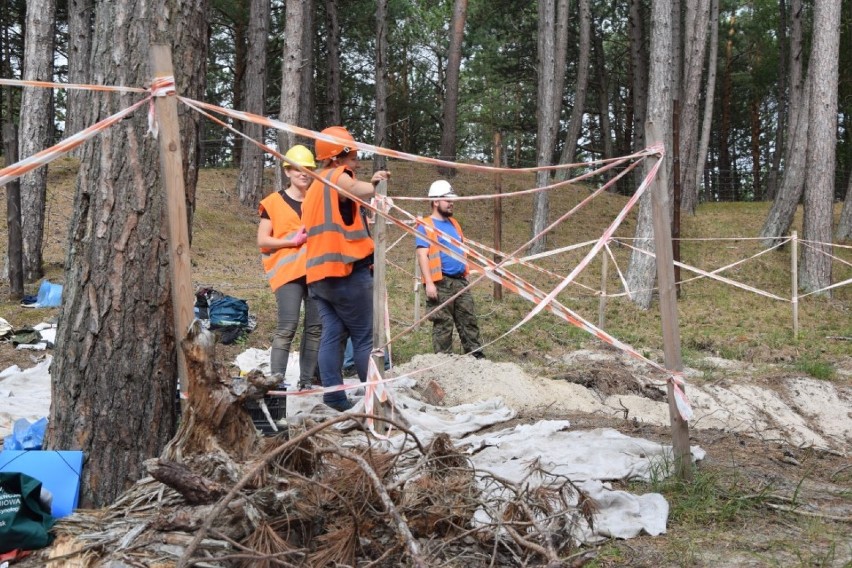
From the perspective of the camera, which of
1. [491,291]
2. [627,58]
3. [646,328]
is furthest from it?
[627,58]

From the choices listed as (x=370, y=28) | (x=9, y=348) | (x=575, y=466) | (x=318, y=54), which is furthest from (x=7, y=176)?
(x=318, y=54)

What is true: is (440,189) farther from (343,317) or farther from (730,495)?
(730,495)

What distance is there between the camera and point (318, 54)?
28.9 metres

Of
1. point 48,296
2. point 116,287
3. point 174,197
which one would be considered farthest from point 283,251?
point 48,296

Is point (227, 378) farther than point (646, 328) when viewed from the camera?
No

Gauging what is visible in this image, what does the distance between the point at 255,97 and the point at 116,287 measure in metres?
15.5

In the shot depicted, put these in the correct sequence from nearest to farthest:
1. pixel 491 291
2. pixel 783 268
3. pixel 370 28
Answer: pixel 491 291, pixel 783 268, pixel 370 28

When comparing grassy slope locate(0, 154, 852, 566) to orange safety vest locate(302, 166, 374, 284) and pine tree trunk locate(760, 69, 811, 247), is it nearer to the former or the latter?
pine tree trunk locate(760, 69, 811, 247)

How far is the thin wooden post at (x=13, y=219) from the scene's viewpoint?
370 inches

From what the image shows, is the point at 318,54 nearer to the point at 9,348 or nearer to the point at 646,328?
the point at 646,328

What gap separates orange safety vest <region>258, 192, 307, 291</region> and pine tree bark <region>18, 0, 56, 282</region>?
637 centimetres

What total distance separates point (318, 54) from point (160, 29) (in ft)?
85.9

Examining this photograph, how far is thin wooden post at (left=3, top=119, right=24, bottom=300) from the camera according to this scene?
9398 mm

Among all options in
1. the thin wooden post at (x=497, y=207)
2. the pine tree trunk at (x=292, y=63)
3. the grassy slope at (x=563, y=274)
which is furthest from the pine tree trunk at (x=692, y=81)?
the pine tree trunk at (x=292, y=63)
